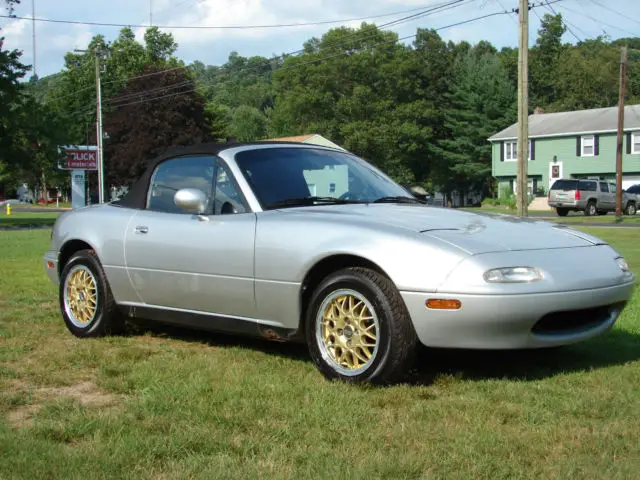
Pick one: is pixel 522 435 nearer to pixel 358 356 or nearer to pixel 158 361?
pixel 358 356

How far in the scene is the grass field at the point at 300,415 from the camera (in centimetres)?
314

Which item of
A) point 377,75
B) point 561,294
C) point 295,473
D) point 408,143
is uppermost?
point 377,75

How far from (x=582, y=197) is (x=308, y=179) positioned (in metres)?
33.9

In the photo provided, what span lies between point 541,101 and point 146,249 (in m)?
74.4

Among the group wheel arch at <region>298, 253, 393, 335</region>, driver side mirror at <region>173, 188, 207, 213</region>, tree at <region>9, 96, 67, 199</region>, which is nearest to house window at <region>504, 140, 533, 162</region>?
tree at <region>9, 96, 67, 199</region>

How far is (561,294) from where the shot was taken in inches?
169

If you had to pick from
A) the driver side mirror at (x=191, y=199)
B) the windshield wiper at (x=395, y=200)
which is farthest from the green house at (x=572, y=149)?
the driver side mirror at (x=191, y=199)

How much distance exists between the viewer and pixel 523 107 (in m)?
18.4

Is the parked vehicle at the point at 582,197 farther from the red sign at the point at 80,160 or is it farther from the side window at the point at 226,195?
the side window at the point at 226,195

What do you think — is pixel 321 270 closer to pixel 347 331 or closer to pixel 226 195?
→ pixel 347 331

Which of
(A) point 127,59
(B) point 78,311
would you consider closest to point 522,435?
(B) point 78,311

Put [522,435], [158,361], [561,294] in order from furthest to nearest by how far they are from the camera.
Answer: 1. [158,361]
2. [561,294]
3. [522,435]

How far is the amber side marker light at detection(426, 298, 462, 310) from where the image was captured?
4195 millimetres

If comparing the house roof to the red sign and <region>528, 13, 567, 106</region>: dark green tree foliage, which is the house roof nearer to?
<region>528, 13, 567, 106</region>: dark green tree foliage
